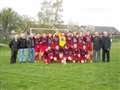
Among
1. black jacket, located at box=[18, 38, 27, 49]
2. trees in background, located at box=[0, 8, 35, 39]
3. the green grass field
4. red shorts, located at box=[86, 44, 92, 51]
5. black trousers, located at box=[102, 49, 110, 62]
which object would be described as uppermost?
trees in background, located at box=[0, 8, 35, 39]

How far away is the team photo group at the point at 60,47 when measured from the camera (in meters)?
18.4

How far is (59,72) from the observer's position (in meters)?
14.2

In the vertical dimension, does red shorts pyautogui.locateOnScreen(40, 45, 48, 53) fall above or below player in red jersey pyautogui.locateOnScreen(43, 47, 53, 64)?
above

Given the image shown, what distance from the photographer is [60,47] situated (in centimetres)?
1838

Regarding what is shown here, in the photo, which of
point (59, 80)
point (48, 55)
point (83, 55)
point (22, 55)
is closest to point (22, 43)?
point (22, 55)

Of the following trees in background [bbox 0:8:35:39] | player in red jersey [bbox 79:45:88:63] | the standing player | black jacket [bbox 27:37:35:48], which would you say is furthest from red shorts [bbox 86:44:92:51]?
trees in background [bbox 0:8:35:39]

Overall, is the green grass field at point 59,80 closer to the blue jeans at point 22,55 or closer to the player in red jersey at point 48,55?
the player in red jersey at point 48,55

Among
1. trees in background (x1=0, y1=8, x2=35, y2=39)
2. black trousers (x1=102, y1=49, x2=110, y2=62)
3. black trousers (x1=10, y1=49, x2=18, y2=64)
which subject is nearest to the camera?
black trousers (x1=10, y1=49, x2=18, y2=64)

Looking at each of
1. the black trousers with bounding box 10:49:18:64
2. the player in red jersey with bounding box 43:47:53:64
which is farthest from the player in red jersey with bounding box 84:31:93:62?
the black trousers with bounding box 10:49:18:64

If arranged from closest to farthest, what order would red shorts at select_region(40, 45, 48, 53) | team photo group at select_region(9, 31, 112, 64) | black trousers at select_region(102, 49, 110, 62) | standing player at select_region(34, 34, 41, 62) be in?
team photo group at select_region(9, 31, 112, 64) < red shorts at select_region(40, 45, 48, 53) < standing player at select_region(34, 34, 41, 62) < black trousers at select_region(102, 49, 110, 62)

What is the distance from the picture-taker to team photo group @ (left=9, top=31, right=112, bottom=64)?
1838cm

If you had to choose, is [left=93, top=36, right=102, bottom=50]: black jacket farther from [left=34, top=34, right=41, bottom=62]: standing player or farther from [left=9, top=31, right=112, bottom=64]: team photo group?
[left=34, top=34, right=41, bottom=62]: standing player

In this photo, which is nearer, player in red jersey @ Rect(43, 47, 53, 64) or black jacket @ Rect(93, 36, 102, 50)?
player in red jersey @ Rect(43, 47, 53, 64)

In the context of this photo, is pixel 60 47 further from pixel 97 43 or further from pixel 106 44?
pixel 106 44
